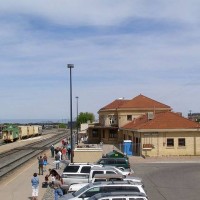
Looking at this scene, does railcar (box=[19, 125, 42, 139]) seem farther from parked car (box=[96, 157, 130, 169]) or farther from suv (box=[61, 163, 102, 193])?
suv (box=[61, 163, 102, 193])

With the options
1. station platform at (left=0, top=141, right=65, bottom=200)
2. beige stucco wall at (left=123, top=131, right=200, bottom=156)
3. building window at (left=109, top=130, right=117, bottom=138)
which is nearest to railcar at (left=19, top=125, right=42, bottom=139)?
building window at (left=109, top=130, right=117, bottom=138)

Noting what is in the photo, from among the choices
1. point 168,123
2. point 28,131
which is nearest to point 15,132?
point 28,131

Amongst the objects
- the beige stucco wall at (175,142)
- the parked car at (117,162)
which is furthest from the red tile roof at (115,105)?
the parked car at (117,162)

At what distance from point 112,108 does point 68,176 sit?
44.2m

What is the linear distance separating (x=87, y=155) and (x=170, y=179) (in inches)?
440

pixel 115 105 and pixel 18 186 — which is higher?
pixel 115 105

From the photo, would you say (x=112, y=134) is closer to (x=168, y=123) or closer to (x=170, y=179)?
(x=168, y=123)

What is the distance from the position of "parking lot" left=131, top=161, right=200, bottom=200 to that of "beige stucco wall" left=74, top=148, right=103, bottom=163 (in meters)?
3.06

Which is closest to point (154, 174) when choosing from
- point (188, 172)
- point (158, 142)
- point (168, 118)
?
point (188, 172)

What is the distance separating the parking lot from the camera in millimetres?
23281

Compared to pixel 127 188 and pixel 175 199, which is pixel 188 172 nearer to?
pixel 175 199

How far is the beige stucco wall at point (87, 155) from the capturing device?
3883 cm

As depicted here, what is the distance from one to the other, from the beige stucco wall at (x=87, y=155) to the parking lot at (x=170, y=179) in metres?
3.06

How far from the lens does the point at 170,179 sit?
97.3ft
